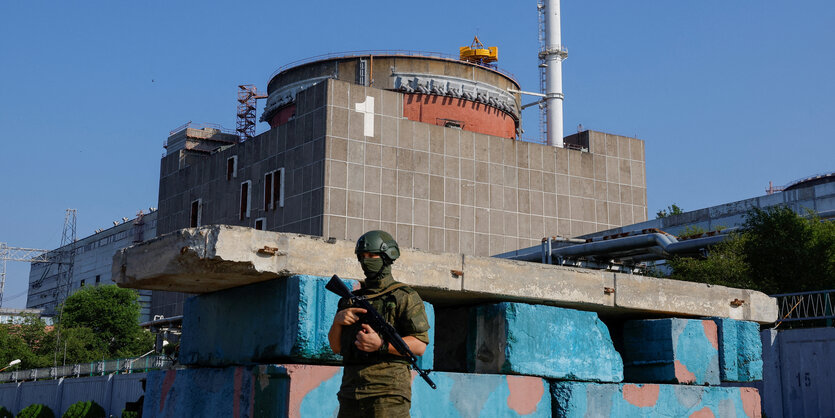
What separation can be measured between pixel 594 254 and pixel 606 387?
26.0 meters

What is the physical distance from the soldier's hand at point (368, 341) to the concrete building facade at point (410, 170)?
3773 cm

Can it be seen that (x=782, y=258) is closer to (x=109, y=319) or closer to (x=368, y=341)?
(x=368, y=341)

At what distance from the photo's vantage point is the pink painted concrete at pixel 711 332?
26.1 ft

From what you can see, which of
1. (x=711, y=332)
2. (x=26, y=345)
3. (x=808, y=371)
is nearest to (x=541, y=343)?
(x=711, y=332)

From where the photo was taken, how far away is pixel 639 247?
30.8 m

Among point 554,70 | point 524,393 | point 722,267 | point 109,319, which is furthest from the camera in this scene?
point 109,319

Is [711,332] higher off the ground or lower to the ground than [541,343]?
higher

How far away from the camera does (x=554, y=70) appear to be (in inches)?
2047

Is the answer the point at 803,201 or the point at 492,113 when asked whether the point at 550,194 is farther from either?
the point at 803,201

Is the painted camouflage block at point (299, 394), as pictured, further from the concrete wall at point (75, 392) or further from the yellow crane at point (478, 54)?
the yellow crane at point (478, 54)

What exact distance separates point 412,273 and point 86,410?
20.9 metres

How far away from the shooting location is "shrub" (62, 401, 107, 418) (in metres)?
24.0

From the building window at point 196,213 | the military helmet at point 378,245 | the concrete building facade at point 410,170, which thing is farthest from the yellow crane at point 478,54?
the military helmet at point 378,245

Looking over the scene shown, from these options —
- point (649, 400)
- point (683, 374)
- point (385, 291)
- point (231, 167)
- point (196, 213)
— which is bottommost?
point (649, 400)
